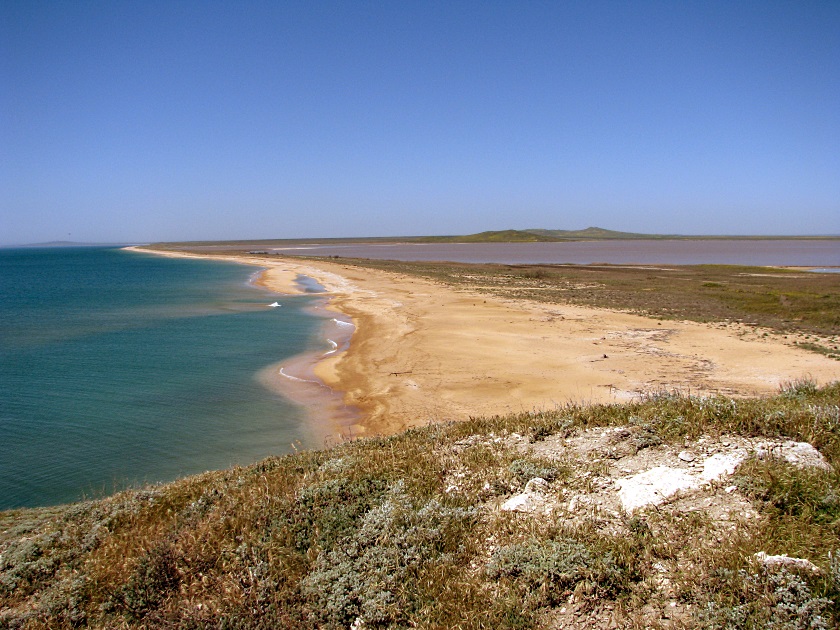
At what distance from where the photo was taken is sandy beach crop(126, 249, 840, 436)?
1396 centimetres

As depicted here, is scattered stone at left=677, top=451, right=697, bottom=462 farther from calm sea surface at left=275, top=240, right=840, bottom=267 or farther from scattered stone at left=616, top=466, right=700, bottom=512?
calm sea surface at left=275, top=240, right=840, bottom=267

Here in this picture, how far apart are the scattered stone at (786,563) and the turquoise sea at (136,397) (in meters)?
7.82

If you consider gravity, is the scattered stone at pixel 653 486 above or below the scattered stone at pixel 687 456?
below

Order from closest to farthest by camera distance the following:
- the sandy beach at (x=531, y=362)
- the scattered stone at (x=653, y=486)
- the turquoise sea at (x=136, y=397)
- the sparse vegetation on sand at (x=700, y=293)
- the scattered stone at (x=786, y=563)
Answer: the scattered stone at (x=786, y=563) < the scattered stone at (x=653, y=486) < the turquoise sea at (x=136, y=397) < the sandy beach at (x=531, y=362) < the sparse vegetation on sand at (x=700, y=293)

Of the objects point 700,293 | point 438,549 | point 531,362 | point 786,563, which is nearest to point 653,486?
point 786,563

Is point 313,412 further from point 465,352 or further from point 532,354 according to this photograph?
point 532,354

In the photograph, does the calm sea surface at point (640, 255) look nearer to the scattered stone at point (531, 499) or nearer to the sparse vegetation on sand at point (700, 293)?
the sparse vegetation on sand at point (700, 293)

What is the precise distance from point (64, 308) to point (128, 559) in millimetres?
38304

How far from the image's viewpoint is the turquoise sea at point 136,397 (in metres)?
10.7

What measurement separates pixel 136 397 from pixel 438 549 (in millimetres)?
13636

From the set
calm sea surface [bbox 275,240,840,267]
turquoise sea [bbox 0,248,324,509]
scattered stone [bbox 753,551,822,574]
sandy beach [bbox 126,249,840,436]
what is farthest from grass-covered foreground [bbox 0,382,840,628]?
calm sea surface [bbox 275,240,840,267]

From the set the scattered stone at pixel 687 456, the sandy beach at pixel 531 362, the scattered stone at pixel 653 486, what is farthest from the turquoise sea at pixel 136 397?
the scattered stone at pixel 687 456

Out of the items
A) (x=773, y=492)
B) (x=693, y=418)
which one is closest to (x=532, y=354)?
(x=693, y=418)

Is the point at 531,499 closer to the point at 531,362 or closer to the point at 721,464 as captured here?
the point at 721,464
